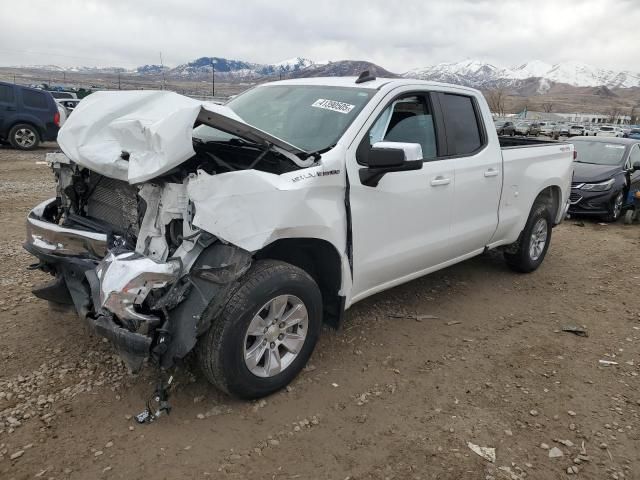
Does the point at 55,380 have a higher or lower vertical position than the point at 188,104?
lower

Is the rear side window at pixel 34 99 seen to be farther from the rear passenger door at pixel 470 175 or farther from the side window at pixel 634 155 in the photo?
the side window at pixel 634 155

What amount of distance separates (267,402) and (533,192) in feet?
12.2

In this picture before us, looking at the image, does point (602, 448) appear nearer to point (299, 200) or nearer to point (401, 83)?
point (299, 200)

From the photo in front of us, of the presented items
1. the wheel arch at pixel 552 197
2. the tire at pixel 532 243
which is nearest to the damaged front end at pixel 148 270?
the tire at pixel 532 243

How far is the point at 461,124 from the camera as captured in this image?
445 cm

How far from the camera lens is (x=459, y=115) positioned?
4465mm

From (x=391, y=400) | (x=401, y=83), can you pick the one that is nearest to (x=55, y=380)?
(x=391, y=400)

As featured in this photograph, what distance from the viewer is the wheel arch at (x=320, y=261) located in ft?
10.6

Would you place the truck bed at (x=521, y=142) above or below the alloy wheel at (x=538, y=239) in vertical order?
above

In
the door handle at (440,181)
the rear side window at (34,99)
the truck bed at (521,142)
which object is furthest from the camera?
the rear side window at (34,99)

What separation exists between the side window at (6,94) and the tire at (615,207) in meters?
14.2

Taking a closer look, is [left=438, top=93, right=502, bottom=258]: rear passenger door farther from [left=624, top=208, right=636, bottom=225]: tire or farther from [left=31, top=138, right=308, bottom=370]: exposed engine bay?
[left=624, top=208, right=636, bottom=225]: tire

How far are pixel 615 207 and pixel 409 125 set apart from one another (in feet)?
24.1

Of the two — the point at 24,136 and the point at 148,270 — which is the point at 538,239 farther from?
the point at 24,136
